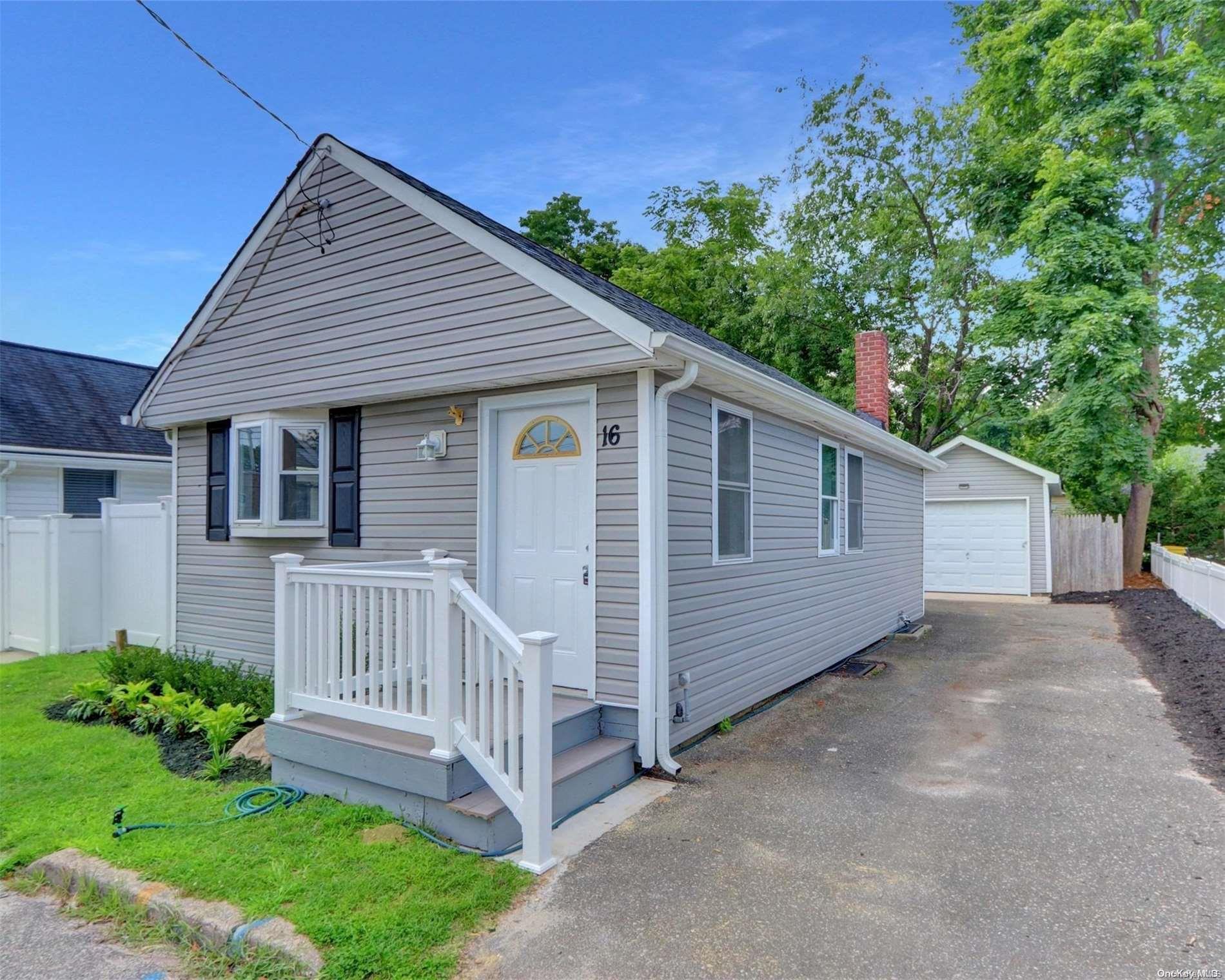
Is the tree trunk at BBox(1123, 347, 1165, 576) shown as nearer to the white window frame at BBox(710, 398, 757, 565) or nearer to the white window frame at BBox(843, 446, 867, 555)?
the white window frame at BBox(843, 446, 867, 555)

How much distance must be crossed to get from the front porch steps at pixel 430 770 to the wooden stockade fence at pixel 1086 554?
49.6ft

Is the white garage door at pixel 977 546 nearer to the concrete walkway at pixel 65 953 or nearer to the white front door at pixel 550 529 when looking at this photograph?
the white front door at pixel 550 529

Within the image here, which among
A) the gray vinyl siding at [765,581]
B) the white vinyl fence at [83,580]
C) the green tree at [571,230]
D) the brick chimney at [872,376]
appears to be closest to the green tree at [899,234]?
the green tree at [571,230]

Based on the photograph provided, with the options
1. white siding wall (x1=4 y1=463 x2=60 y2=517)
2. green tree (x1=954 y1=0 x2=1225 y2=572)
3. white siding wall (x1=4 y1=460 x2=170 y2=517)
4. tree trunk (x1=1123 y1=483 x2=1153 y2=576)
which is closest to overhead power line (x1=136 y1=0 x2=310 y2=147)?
white siding wall (x1=4 y1=460 x2=170 y2=517)

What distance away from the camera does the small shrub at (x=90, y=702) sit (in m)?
6.14

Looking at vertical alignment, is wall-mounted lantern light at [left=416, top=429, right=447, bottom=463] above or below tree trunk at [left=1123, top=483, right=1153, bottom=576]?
above

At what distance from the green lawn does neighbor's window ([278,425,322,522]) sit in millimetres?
2334

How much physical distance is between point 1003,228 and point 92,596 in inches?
736

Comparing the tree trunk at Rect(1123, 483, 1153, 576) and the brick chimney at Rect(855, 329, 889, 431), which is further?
the tree trunk at Rect(1123, 483, 1153, 576)

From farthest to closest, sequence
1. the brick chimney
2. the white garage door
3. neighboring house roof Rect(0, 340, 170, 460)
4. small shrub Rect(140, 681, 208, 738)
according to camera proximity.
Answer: the white garage door
neighboring house roof Rect(0, 340, 170, 460)
the brick chimney
small shrub Rect(140, 681, 208, 738)

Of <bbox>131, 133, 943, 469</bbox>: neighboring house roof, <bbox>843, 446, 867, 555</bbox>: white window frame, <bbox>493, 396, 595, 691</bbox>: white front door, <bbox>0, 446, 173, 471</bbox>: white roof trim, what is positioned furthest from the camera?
<bbox>0, 446, 173, 471</bbox>: white roof trim

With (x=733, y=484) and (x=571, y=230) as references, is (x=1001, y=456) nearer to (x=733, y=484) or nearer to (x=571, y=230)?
(x=733, y=484)

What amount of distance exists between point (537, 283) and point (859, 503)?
590cm

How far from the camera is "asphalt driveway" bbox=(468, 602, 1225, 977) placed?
280cm
